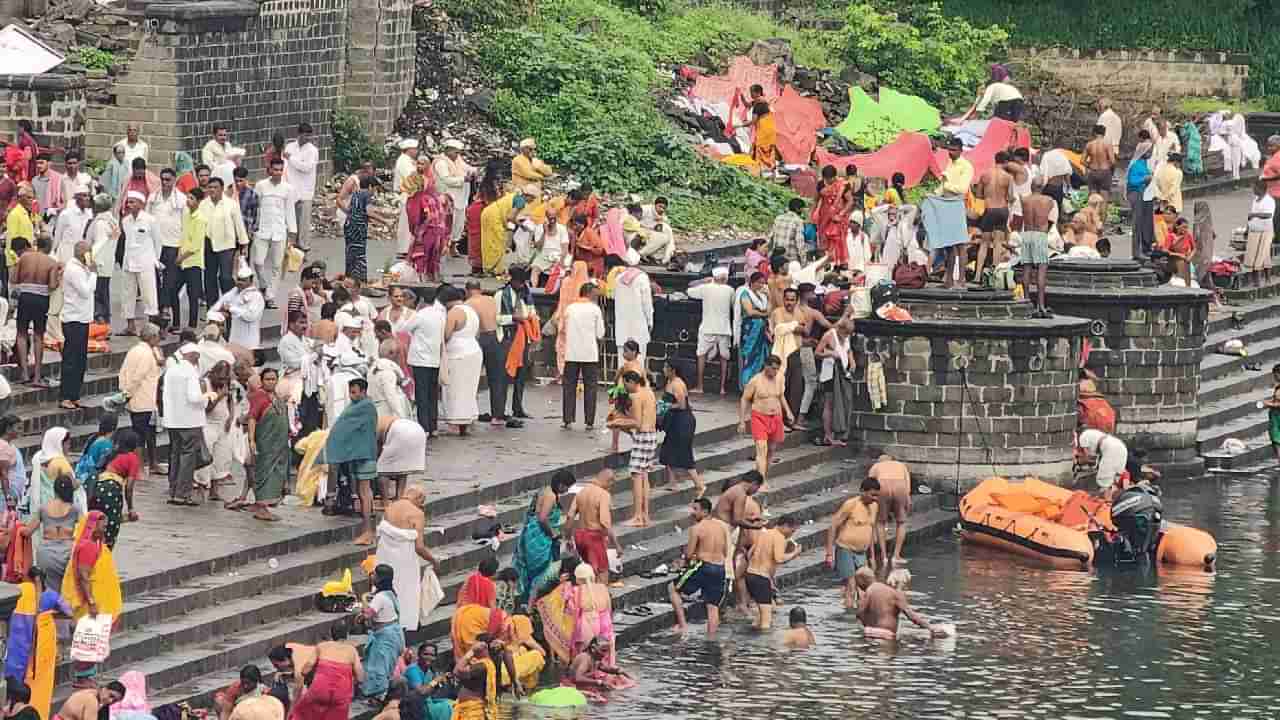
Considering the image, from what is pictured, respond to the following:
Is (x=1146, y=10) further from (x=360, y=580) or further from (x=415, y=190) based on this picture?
(x=360, y=580)

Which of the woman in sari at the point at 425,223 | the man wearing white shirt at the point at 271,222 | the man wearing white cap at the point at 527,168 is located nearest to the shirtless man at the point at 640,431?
the man wearing white shirt at the point at 271,222

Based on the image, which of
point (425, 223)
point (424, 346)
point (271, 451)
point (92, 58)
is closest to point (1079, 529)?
point (424, 346)

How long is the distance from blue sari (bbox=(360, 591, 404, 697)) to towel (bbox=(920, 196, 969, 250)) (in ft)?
38.5

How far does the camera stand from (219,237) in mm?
29031

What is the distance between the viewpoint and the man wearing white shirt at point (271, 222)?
30.4m

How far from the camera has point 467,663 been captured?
22.4 m

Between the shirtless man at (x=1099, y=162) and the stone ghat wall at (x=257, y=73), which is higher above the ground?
the stone ghat wall at (x=257, y=73)

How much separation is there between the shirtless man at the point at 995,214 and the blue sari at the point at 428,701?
508 inches

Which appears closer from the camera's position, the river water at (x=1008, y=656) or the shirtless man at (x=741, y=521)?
the river water at (x=1008, y=656)

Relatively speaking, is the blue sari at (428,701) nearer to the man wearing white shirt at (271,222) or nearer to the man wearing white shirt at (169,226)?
the man wearing white shirt at (169,226)

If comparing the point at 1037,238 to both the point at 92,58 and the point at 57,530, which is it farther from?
the point at 57,530

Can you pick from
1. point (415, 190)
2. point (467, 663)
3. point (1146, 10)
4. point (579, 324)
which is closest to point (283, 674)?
point (467, 663)

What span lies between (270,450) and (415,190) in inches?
323

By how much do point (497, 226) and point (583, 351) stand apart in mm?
4208
